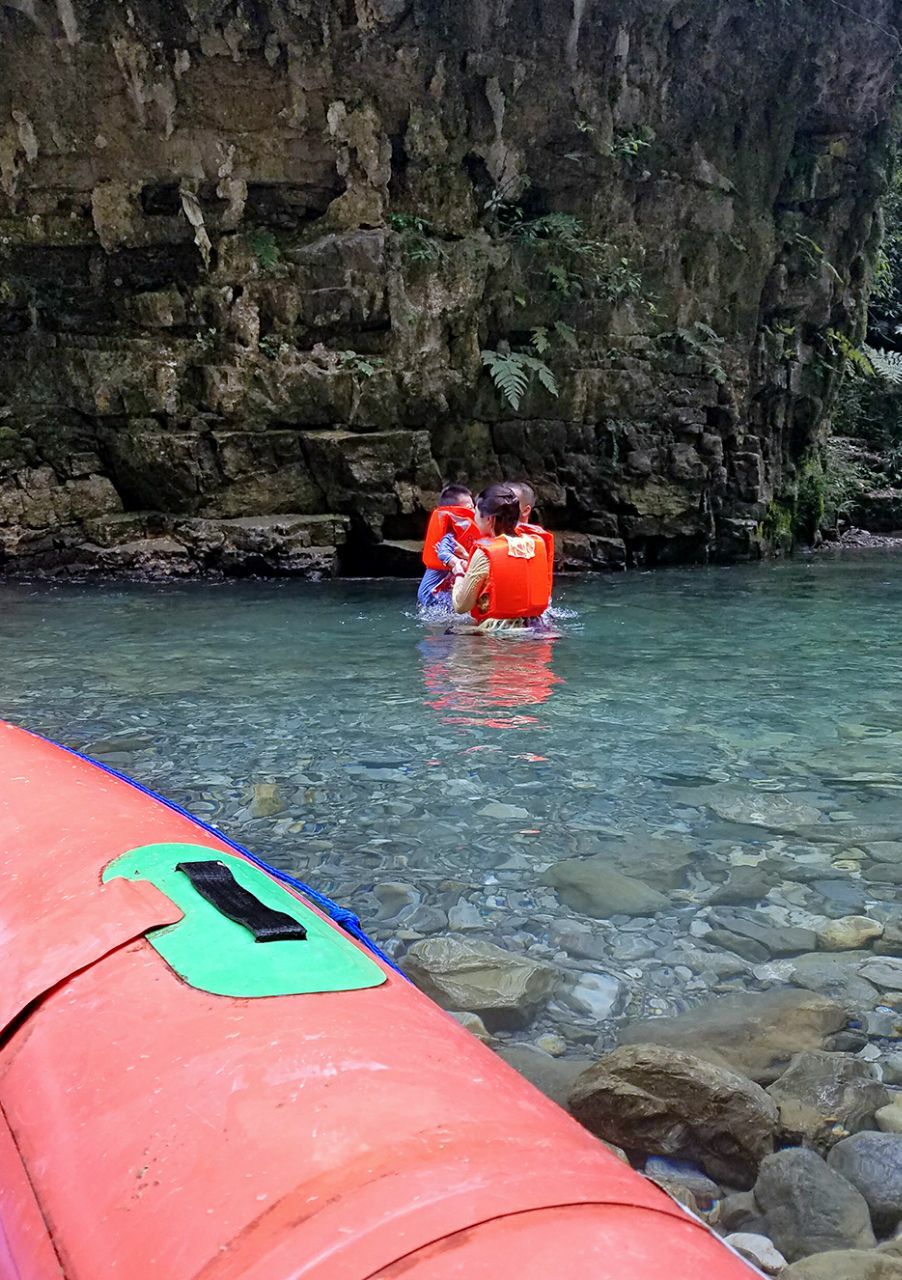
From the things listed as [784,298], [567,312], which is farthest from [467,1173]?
[784,298]

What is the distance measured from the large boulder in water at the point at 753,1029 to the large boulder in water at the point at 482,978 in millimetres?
256

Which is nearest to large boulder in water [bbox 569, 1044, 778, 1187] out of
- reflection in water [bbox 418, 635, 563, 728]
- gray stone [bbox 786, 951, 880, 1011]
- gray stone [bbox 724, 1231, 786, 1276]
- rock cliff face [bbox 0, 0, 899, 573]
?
gray stone [bbox 724, 1231, 786, 1276]

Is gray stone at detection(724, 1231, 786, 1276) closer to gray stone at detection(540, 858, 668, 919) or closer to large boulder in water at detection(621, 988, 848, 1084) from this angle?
large boulder in water at detection(621, 988, 848, 1084)

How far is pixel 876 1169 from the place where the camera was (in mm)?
1573

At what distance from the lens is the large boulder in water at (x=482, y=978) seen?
212 centimetres

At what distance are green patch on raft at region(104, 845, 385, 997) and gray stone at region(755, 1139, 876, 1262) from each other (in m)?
0.79

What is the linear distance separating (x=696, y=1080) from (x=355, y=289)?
12575 millimetres

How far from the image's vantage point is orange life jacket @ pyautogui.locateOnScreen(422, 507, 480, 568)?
Result: 8992 mm

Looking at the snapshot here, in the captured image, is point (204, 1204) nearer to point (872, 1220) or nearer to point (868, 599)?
point (872, 1220)

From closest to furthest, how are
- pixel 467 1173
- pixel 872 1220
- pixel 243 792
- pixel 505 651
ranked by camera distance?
1. pixel 467 1173
2. pixel 872 1220
3. pixel 243 792
4. pixel 505 651

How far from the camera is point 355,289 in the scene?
12.6 metres

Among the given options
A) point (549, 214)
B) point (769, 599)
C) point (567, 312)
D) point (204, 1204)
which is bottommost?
point (769, 599)

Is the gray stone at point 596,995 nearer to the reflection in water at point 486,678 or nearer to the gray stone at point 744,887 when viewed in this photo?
the gray stone at point 744,887

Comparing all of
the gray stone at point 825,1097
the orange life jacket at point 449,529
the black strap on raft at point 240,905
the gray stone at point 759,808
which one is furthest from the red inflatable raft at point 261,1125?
the orange life jacket at point 449,529
